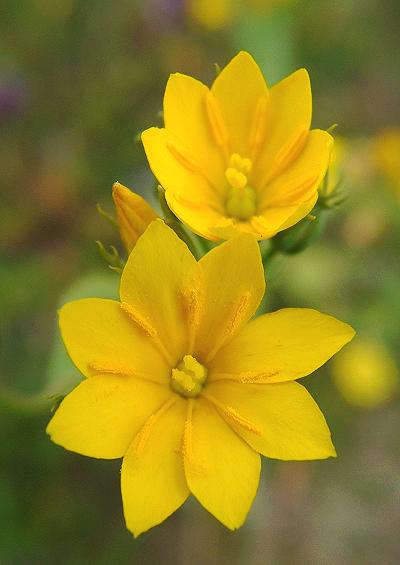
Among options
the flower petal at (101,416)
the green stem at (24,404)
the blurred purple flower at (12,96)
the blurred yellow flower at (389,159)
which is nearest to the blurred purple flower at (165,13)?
the blurred purple flower at (12,96)

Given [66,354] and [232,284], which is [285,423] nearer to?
[232,284]

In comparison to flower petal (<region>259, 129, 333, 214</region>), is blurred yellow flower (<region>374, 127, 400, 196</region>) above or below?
below

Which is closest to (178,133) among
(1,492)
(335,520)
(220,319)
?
(220,319)

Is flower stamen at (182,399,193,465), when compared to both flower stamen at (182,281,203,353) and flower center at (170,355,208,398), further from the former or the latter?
flower stamen at (182,281,203,353)

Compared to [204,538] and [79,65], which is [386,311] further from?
[79,65]

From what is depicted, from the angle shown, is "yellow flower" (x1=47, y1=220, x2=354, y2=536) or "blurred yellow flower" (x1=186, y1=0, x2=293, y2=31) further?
"blurred yellow flower" (x1=186, y1=0, x2=293, y2=31)

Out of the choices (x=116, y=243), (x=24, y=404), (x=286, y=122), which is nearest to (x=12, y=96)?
(x=116, y=243)

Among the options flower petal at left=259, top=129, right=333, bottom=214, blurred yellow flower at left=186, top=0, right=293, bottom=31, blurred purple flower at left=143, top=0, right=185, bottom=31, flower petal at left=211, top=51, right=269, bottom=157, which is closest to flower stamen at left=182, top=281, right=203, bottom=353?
flower petal at left=259, top=129, right=333, bottom=214
